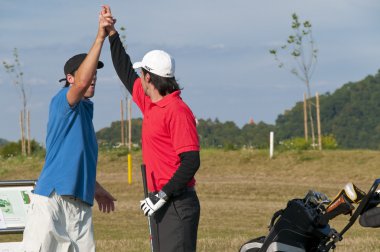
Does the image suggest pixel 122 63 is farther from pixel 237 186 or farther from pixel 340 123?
pixel 340 123

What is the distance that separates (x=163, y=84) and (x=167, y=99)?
11cm

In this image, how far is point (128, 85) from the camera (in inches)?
302

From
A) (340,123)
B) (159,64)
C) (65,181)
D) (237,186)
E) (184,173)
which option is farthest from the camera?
(340,123)

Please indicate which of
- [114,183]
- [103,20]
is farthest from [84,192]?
[114,183]

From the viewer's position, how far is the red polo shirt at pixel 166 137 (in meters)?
6.66

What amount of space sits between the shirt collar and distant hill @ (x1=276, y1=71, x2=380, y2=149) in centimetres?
8989

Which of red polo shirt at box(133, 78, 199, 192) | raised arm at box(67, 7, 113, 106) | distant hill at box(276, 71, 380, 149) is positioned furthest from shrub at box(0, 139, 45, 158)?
distant hill at box(276, 71, 380, 149)

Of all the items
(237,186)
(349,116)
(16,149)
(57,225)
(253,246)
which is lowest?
(237,186)

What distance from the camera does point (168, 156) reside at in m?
6.79

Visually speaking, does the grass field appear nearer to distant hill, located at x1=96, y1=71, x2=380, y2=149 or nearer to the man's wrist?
the man's wrist

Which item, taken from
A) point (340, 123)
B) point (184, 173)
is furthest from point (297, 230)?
point (340, 123)

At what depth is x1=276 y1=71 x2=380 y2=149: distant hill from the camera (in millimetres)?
100188

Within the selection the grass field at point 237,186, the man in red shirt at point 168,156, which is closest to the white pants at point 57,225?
the man in red shirt at point 168,156

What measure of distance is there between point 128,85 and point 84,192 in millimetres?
933
